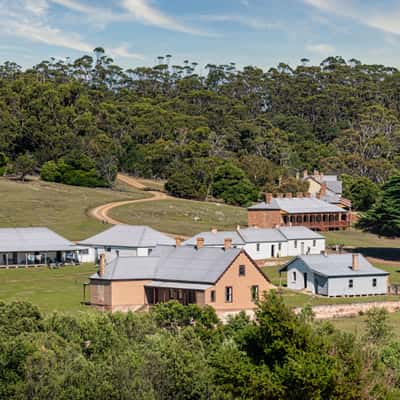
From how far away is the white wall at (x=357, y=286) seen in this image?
7294 cm

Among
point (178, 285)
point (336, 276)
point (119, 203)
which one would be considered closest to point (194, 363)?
point (178, 285)

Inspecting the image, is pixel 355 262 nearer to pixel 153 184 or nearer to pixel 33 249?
pixel 33 249

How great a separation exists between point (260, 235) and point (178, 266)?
25.4 metres

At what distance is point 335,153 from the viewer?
551ft

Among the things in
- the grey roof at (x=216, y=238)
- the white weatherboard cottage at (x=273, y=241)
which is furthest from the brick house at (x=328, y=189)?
the grey roof at (x=216, y=238)

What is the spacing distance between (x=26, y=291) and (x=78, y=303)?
20.9 ft

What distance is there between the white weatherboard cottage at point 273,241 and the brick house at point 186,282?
62.6ft

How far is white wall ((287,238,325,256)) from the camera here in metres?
93.3

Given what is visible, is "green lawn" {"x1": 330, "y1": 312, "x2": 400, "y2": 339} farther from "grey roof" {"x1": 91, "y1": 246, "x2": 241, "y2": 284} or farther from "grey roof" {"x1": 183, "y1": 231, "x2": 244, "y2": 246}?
"grey roof" {"x1": 183, "y1": 231, "x2": 244, "y2": 246}

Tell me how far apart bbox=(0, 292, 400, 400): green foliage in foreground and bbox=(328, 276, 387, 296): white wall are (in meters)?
27.1

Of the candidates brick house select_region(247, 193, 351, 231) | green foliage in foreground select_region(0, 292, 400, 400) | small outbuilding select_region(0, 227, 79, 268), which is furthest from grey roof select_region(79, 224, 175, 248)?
green foliage in foreground select_region(0, 292, 400, 400)

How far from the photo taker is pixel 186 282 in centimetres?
6469

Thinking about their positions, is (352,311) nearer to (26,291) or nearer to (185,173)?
(26,291)

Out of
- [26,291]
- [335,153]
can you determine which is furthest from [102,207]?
[335,153]
